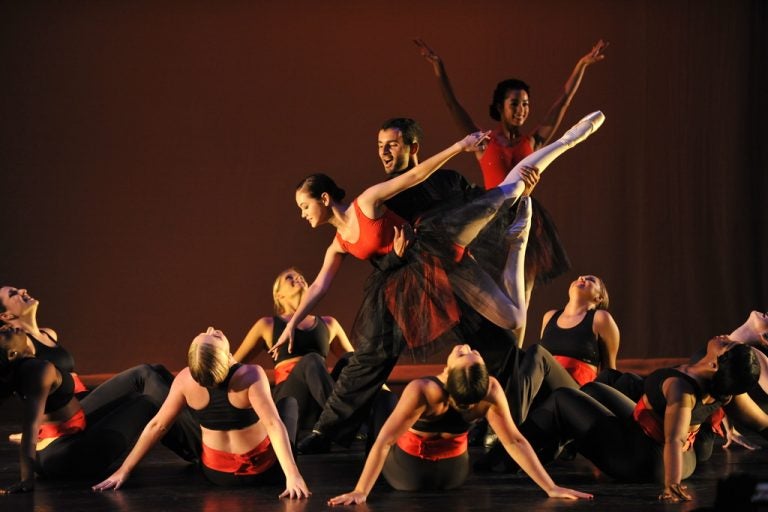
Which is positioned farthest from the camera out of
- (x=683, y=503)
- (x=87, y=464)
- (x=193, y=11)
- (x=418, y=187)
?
(x=193, y=11)

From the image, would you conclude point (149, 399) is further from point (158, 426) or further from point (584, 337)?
point (584, 337)

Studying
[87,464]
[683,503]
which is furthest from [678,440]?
[87,464]

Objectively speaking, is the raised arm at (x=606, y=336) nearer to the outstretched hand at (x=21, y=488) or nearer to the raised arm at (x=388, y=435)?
the raised arm at (x=388, y=435)

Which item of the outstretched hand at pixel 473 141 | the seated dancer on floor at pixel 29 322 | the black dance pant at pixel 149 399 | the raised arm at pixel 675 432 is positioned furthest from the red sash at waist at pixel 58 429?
the raised arm at pixel 675 432

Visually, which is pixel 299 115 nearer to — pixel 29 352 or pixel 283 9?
pixel 283 9

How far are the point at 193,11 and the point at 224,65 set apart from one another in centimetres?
38

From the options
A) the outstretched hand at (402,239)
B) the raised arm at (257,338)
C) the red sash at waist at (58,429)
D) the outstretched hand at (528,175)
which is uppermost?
the outstretched hand at (528,175)

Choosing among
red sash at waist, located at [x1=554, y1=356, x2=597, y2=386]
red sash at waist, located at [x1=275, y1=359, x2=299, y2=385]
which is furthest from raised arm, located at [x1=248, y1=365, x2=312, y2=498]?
red sash at waist, located at [x1=554, y1=356, x2=597, y2=386]

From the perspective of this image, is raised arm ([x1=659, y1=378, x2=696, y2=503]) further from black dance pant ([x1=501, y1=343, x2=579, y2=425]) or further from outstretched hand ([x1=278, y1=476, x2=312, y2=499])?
outstretched hand ([x1=278, y1=476, x2=312, y2=499])

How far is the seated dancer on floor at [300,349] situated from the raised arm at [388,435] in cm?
125

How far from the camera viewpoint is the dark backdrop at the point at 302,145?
286 inches

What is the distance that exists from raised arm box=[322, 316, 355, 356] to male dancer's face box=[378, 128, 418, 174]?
121 centimetres

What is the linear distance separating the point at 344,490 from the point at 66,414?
108 cm

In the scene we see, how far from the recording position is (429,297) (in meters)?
4.34
